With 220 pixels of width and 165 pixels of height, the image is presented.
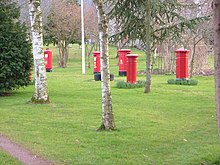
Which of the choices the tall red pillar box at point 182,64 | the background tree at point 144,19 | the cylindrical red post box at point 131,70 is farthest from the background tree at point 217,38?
the tall red pillar box at point 182,64

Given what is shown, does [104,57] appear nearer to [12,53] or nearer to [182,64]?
[12,53]

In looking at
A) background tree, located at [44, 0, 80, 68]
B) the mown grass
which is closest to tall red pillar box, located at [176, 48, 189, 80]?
the mown grass

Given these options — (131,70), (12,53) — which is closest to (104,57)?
(12,53)

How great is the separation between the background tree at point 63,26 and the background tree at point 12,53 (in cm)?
2572

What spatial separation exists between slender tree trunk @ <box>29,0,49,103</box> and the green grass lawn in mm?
458

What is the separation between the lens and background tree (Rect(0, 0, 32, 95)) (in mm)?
17703

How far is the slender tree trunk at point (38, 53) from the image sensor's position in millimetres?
15539

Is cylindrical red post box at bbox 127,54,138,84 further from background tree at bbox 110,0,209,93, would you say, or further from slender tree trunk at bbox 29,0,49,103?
slender tree trunk at bbox 29,0,49,103

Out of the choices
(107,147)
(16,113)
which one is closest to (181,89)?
(16,113)

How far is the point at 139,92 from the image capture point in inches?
779

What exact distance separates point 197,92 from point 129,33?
392 cm

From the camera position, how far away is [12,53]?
17.7 meters

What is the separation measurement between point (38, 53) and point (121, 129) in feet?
19.3

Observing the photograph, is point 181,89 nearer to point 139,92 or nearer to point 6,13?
point 139,92
